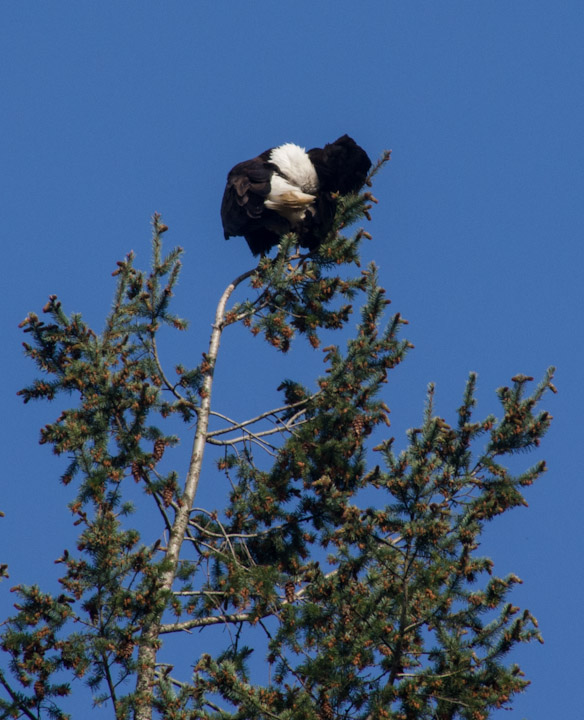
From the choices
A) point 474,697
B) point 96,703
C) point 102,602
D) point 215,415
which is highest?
point 215,415

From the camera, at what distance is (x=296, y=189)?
10.3 m

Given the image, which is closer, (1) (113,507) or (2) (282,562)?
(1) (113,507)

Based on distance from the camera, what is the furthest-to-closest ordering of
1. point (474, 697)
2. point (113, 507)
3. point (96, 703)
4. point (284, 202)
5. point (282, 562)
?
point (284, 202) < point (282, 562) < point (113, 507) < point (96, 703) < point (474, 697)

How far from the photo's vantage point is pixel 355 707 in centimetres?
743


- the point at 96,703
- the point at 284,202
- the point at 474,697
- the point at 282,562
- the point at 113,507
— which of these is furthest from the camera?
the point at 284,202

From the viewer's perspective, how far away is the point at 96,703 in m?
7.75

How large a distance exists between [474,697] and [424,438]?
5.52ft

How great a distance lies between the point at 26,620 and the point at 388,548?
2.45m

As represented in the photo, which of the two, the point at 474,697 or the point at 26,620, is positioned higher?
the point at 26,620

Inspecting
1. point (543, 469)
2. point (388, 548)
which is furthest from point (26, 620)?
point (543, 469)

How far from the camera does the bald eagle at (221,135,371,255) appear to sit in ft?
33.7

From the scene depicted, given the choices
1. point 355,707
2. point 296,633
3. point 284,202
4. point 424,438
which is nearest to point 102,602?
point 296,633

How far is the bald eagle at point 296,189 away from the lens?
33.7 feet

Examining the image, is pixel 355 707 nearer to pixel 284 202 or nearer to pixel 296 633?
pixel 296 633
